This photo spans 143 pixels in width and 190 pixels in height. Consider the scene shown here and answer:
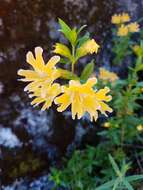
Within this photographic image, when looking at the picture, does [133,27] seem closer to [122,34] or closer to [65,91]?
[122,34]

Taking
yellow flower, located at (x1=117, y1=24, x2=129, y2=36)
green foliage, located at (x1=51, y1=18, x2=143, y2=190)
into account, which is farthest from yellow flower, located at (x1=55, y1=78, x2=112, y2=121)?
yellow flower, located at (x1=117, y1=24, x2=129, y2=36)

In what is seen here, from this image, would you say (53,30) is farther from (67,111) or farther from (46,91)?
(46,91)

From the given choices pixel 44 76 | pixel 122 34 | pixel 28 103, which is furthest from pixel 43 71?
pixel 122 34

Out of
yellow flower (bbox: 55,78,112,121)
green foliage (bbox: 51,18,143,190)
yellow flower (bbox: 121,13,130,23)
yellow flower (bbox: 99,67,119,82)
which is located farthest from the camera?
yellow flower (bbox: 121,13,130,23)

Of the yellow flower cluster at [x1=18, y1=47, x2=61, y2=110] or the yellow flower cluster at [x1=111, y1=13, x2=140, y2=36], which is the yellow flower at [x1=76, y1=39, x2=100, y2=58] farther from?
the yellow flower cluster at [x1=111, y1=13, x2=140, y2=36]

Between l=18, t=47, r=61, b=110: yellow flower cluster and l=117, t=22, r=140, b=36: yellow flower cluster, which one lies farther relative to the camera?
l=117, t=22, r=140, b=36: yellow flower cluster

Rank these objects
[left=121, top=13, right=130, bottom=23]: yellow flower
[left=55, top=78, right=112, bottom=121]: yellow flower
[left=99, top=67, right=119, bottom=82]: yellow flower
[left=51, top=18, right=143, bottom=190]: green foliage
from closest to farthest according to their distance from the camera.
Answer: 1. [left=55, top=78, right=112, bottom=121]: yellow flower
2. [left=51, top=18, right=143, bottom=190]: green foliage
3. [left=99, top=67, right=119, bottom=82]: yellow flower
4. [left=121, top=13, right=130, bottom=23]: yellow flower

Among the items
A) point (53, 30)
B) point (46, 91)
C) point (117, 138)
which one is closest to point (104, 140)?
point (117, 138)
